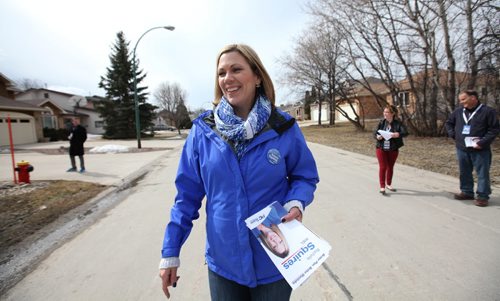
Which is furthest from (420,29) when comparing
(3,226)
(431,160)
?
(3,226)

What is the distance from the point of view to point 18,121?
25.0 metres

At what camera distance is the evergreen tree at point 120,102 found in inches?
1240

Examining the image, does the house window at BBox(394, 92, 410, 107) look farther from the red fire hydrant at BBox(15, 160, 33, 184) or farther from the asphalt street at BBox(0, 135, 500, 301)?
the red fire hydrant at BBox(15, 160, 33, 184)

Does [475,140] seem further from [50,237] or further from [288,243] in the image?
[50,237]

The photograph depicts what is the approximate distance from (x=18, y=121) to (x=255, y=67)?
3117 cm

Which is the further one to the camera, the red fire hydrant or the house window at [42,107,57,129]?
the house window at [42,107,57,129]

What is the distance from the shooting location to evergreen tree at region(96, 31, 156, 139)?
103 ft

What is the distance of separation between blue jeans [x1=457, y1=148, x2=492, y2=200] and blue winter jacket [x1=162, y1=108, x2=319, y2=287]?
189 inches

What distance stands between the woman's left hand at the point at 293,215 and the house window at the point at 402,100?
18795 millimetres

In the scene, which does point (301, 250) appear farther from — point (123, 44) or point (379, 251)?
point (123, 44)

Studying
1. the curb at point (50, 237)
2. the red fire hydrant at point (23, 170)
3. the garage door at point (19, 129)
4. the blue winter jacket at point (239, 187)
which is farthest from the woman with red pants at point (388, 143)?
the garage door at point (19, 129)

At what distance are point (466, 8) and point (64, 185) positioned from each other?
672 inches

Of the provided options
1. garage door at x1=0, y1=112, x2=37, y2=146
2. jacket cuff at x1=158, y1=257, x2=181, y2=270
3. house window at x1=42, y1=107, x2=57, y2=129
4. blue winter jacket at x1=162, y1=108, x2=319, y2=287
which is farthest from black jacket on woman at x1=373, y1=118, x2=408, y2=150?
house window at x1=42, y1=107, x2=57, y2=129

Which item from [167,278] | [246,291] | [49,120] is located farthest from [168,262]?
[49,120]
